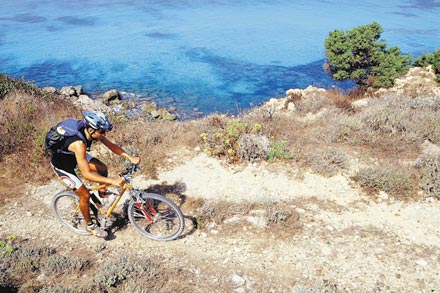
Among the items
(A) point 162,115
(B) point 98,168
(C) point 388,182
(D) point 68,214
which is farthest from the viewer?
(A) point 162,115

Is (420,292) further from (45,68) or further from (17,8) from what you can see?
(17,8)

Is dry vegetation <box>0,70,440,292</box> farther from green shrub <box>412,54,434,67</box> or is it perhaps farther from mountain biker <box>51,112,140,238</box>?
green shrub <box>412,54,434,67</box>

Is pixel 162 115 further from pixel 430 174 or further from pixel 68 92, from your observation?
pixel 430 174

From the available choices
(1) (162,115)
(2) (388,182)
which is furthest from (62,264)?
(1) (162,115)

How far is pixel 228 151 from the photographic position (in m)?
8.90

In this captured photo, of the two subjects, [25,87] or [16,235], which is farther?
[25,87]

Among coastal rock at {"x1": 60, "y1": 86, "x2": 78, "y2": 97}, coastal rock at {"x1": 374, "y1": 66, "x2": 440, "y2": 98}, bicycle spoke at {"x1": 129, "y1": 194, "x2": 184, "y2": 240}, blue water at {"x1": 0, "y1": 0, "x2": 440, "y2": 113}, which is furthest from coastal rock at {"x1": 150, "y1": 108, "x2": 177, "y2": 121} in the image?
bicycle spoke at {"x1": 129, "y1": 194, "x2": 184, "y2": 240}

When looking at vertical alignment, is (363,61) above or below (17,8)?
below

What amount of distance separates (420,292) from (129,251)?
525cm

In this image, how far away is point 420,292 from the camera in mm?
5164

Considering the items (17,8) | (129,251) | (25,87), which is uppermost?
(17,8)

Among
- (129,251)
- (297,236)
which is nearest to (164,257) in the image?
(129,251)

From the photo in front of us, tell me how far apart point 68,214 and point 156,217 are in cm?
227

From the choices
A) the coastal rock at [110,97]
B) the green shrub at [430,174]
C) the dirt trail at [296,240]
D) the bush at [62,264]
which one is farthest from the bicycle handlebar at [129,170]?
the coastal rock at [110,97]
